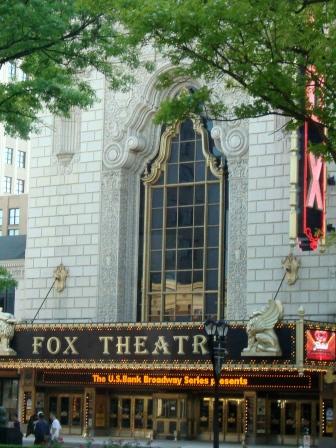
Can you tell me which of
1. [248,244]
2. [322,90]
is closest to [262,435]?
[248,244]

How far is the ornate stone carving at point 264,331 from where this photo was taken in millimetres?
42500

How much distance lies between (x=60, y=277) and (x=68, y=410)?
5729 mm

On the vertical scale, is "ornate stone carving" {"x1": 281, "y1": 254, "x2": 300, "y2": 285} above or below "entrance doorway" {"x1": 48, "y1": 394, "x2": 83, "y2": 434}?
above

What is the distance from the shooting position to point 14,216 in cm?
10150

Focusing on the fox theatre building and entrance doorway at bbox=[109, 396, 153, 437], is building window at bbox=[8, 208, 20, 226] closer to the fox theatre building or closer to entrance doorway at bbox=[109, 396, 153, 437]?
the fox theatre building

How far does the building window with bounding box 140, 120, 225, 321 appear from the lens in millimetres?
47938

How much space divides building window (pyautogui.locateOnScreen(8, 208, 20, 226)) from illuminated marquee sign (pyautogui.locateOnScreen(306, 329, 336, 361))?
60.9m

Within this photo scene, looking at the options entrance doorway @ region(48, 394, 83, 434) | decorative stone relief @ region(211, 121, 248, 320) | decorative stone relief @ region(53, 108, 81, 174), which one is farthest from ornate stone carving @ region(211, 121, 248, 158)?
entrance doorway @ region(48, 394, 83, 434)

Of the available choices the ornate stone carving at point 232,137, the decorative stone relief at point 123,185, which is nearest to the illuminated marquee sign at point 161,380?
the decorative stone relief at point 123,185

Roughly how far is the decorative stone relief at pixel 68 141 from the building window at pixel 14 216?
162ft

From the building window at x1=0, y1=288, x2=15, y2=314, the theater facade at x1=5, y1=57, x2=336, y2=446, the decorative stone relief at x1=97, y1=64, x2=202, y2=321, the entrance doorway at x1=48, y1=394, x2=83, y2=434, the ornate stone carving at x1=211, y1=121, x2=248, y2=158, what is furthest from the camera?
the building window at x1=0, y1=288, x2=15, y2=314

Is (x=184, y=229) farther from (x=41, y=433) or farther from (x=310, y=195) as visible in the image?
(x=41, y=433)

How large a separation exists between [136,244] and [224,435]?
901cm

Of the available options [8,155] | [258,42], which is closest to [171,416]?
[258,42]
